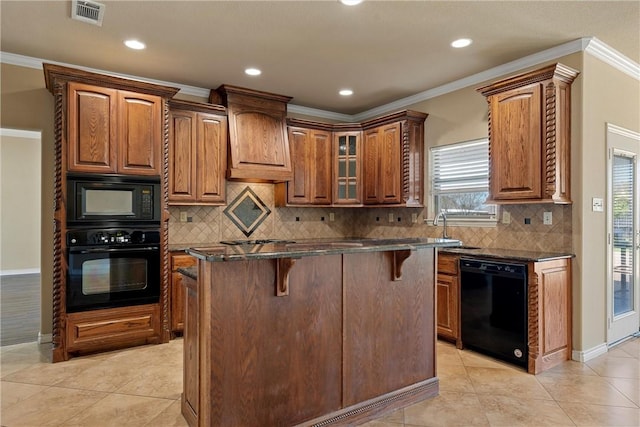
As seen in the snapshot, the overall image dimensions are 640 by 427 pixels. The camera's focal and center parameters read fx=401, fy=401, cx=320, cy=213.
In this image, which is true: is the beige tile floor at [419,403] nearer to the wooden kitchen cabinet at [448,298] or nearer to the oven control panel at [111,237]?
the wooden kitchen cabinet at [448,298]

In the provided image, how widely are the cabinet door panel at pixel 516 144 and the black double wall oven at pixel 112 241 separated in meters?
3.27

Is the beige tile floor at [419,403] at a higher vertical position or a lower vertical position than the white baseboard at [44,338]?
lower

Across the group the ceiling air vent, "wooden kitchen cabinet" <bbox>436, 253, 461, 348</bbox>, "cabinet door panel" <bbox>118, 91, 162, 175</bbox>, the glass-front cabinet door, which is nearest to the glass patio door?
"wooden kitchen cabinet" <bbox>436, 253, 461, 348</bbox>

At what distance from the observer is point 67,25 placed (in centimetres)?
320

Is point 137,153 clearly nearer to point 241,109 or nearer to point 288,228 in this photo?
point 241,109

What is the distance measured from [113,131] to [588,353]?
186 inches

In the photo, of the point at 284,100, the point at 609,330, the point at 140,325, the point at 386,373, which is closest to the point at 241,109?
the point at 284,100

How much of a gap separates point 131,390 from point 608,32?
15.4ft

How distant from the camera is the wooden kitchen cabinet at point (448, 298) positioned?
3.85 meters

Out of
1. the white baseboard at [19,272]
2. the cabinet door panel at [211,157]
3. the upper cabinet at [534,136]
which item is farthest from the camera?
the white baseboard at [19,272]

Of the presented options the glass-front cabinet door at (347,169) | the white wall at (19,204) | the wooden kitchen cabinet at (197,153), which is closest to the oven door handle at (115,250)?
the wooden kitchen cabinet at (197,153)

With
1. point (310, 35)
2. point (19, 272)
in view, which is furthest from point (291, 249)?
point (19, 272)

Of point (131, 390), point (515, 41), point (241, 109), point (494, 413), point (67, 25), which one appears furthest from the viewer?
point (241, 109)

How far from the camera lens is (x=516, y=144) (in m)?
3.62
